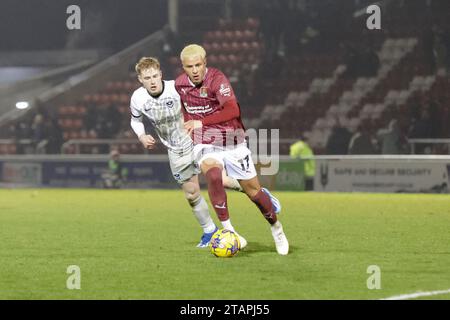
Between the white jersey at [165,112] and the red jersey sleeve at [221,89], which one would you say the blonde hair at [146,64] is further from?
the red jersey sleeve at [221,89]

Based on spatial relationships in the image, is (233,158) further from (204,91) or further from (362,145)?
(362,145)

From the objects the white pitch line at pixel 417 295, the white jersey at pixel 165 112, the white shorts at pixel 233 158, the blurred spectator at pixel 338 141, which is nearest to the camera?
the white pitch line at pixel 417 295

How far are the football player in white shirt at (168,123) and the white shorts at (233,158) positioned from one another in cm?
61

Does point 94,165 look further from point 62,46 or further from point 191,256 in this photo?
point 191,256

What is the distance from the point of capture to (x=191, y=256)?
9.34 metres

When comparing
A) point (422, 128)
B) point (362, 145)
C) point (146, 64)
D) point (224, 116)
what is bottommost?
point (362, 145)

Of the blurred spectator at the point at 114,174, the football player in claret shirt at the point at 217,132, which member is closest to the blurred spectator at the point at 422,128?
the blurred spectator at the point at 114,174

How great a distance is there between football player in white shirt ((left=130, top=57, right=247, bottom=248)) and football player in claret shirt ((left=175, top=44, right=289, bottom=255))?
1.22ft

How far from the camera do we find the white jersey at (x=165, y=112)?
9844 millimetres

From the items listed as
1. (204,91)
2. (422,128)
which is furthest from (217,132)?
(422,128)

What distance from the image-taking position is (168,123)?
1001cm

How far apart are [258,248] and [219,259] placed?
1129 millimetres

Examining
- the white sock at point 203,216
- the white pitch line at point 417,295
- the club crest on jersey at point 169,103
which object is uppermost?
the club crest on jersey at point 169,103
